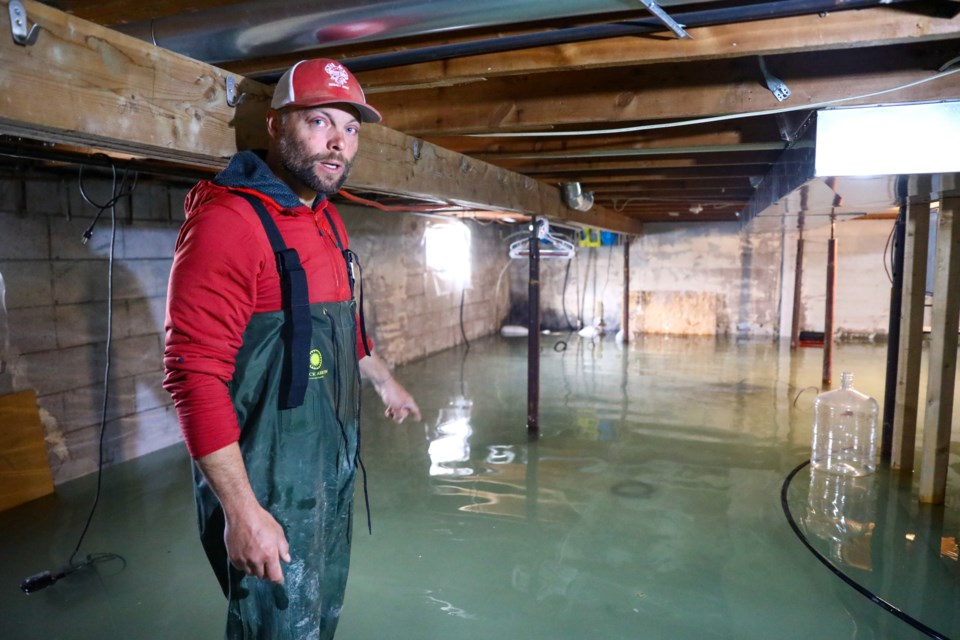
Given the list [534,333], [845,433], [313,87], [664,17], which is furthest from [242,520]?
[845,433]

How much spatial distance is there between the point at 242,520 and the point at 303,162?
0.69 m

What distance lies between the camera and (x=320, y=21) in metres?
1.36

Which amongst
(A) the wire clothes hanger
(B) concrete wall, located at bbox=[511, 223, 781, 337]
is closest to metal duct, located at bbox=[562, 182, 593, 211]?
(A) the wire clothes hanger

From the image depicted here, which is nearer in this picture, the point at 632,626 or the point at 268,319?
the point at 268,319

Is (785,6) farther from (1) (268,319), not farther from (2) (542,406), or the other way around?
(2) (542,406)

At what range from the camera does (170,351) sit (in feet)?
3.24

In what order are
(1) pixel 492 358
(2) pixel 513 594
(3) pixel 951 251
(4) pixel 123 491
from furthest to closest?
(1) pixel 492 358 < (4) pixel 123 491 < (3) pixel 951 251 < (2) pixel 513 594

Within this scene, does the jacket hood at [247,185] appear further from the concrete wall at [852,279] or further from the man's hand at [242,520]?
the concrete wall at [852,279]

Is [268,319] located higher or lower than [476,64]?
lower

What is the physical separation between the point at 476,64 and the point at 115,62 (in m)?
0.87

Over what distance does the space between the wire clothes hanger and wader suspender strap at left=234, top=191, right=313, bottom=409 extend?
2.99 m

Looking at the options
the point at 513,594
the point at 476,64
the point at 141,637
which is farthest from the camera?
the point at 513,594

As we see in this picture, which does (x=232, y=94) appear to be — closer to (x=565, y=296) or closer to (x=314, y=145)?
(x=314, y=145)

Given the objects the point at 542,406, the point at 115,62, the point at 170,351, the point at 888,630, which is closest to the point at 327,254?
the point at 170,351
